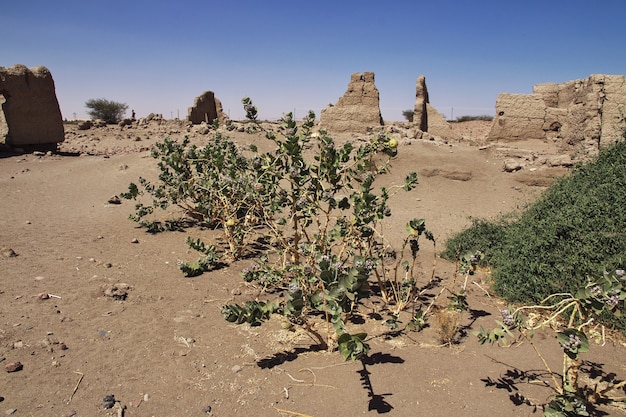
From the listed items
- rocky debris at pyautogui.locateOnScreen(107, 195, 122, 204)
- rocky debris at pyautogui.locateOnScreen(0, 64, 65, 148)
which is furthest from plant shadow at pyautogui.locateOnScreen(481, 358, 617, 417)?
rocky debris at pyautogui.locateOnScreen(0, 64, 65, 148)

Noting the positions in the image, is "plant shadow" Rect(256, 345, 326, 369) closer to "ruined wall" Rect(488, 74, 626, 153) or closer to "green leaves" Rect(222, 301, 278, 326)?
"green leaves" Rect(222, 301, 278, 326)

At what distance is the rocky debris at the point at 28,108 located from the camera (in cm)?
1229

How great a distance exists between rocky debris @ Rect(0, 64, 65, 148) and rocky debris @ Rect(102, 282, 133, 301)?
37.5 feet

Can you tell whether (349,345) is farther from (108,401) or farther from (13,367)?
(13,367)

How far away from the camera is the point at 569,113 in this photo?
1155 cm

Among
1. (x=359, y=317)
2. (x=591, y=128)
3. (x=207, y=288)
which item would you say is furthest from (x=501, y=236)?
(x=591, y=128)

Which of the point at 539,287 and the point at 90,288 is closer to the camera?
the point at 90,288

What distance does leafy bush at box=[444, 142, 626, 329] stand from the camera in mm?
4098

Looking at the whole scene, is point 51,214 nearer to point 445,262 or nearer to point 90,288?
point 90,288

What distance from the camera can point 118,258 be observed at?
4.99m

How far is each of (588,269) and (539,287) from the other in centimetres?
47

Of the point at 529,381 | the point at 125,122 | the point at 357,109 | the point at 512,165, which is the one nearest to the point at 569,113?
the point at 512,165

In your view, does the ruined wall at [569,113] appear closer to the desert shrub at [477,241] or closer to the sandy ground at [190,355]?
the desert shrub at [477,241]

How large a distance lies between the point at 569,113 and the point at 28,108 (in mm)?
15759
